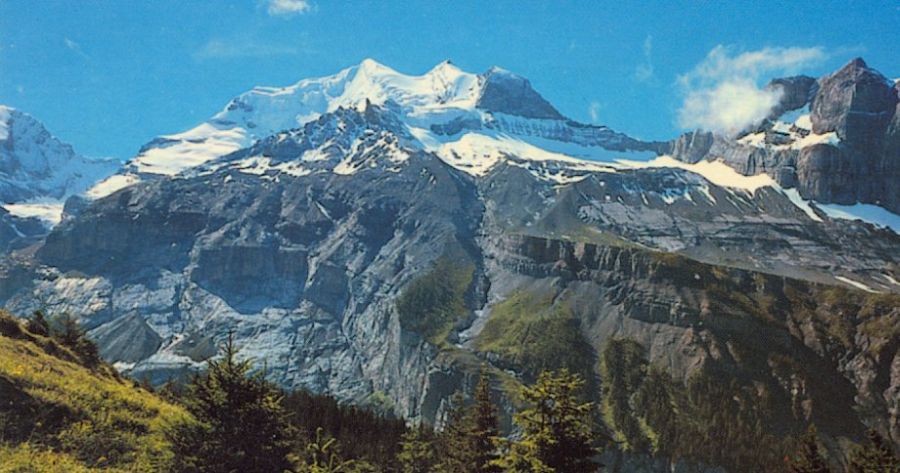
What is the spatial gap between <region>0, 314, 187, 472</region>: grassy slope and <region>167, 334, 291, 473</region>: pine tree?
3.14ft

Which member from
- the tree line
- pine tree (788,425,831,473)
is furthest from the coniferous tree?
pine tree (788,425,831,473)

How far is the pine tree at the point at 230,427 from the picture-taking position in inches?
731

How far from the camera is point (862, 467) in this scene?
1916 inches

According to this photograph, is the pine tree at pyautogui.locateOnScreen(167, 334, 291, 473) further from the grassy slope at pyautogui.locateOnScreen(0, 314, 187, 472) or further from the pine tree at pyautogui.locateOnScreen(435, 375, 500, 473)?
the pine tree at pyautogui.locateOnScreen(435, 375, 500, 473)

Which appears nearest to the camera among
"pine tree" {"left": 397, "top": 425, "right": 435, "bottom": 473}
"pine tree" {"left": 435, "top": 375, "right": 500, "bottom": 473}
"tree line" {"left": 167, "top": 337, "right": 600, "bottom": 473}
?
"tree line" {"left": 167, "top": 337, "right": 600, "bottom": 473}

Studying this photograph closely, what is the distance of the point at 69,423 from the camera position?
23672 mm

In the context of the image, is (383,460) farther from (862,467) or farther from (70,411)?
(70,411)

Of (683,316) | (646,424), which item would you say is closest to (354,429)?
(646,424)

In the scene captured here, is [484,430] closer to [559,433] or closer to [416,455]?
[559,433]

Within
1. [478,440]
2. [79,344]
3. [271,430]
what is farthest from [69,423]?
[79,344]

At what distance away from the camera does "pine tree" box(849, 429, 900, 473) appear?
45312 mm

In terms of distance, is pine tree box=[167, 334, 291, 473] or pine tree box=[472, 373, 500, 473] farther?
pine tree box=[472, 373, 500, 473]

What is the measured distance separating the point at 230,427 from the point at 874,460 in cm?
4803

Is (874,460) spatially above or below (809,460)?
above
